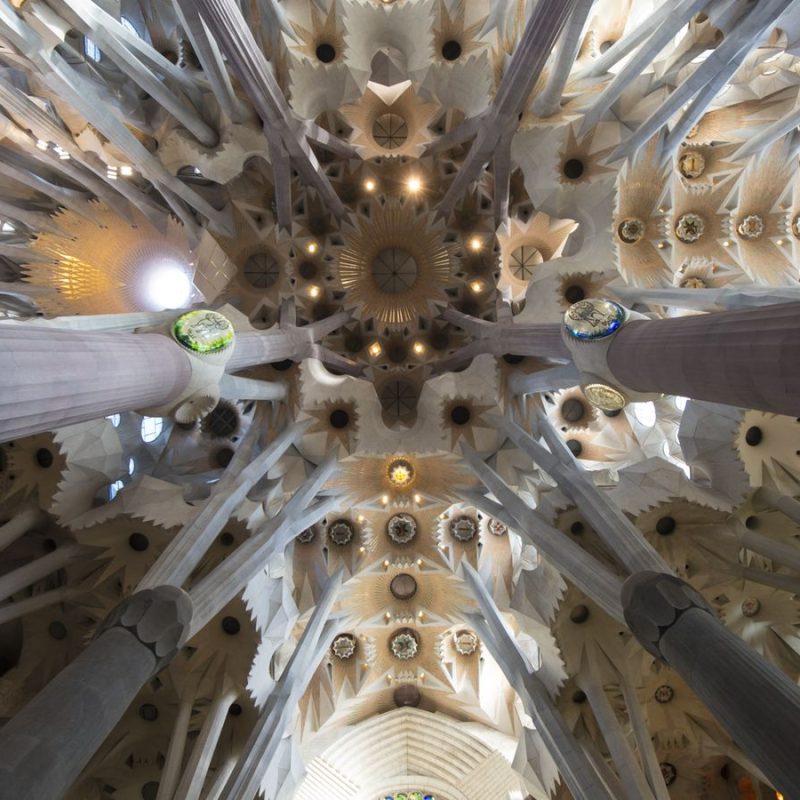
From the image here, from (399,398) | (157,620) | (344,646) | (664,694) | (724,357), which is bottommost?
(344,646)

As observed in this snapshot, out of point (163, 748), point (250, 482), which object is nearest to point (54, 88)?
point (250, 482)

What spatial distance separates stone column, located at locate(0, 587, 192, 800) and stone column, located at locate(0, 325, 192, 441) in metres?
2.19

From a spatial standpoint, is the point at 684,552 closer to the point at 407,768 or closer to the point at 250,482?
the point at 250,482

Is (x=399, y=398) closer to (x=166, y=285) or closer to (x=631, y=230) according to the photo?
(x=166, y=285)

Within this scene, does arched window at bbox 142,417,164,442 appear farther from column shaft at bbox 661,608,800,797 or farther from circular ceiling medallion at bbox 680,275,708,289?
circular ceiling medallion at bbox 680,275,708,289

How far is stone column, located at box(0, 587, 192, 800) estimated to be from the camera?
15.2 feet

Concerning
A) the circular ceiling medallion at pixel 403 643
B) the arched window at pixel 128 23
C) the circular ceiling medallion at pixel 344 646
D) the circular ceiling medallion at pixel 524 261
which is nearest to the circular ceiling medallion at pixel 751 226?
the circular ceiling medallion at pixel 524 261

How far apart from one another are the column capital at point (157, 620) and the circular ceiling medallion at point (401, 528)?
8.76 m

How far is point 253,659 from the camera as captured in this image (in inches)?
459

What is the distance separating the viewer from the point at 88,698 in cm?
540

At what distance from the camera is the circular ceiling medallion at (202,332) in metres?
7.85

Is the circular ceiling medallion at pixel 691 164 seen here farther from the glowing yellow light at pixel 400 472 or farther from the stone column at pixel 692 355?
the glowing yellow light at pixel 400 472

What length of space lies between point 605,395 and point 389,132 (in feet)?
33.0

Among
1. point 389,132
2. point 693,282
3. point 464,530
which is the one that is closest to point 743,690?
point 464,530
